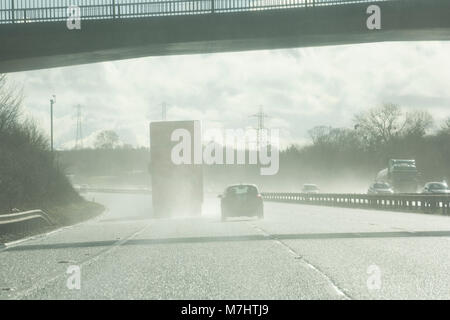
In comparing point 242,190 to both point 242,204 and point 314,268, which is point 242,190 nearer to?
point 242,204

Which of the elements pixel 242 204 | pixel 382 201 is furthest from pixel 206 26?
pixel 382 201

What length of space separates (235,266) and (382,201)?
40.0 m

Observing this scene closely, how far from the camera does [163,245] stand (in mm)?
18781

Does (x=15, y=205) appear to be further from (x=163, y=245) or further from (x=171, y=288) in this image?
(x=171, y=288)

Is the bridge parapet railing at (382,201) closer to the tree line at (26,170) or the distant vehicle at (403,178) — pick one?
the distant vehicle at (403,178)

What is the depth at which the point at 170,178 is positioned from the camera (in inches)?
1475

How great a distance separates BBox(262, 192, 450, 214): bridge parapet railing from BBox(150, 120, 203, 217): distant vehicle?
11.9 meters

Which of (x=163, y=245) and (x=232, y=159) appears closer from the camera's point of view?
(x=163, y=245)

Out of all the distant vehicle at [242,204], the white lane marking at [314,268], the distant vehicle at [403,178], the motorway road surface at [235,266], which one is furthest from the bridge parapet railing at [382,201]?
the white lane marking at [314,268]

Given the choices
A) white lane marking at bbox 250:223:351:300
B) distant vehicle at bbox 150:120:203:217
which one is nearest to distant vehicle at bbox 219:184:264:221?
distant vehicle at bbox 150:120:203:217
